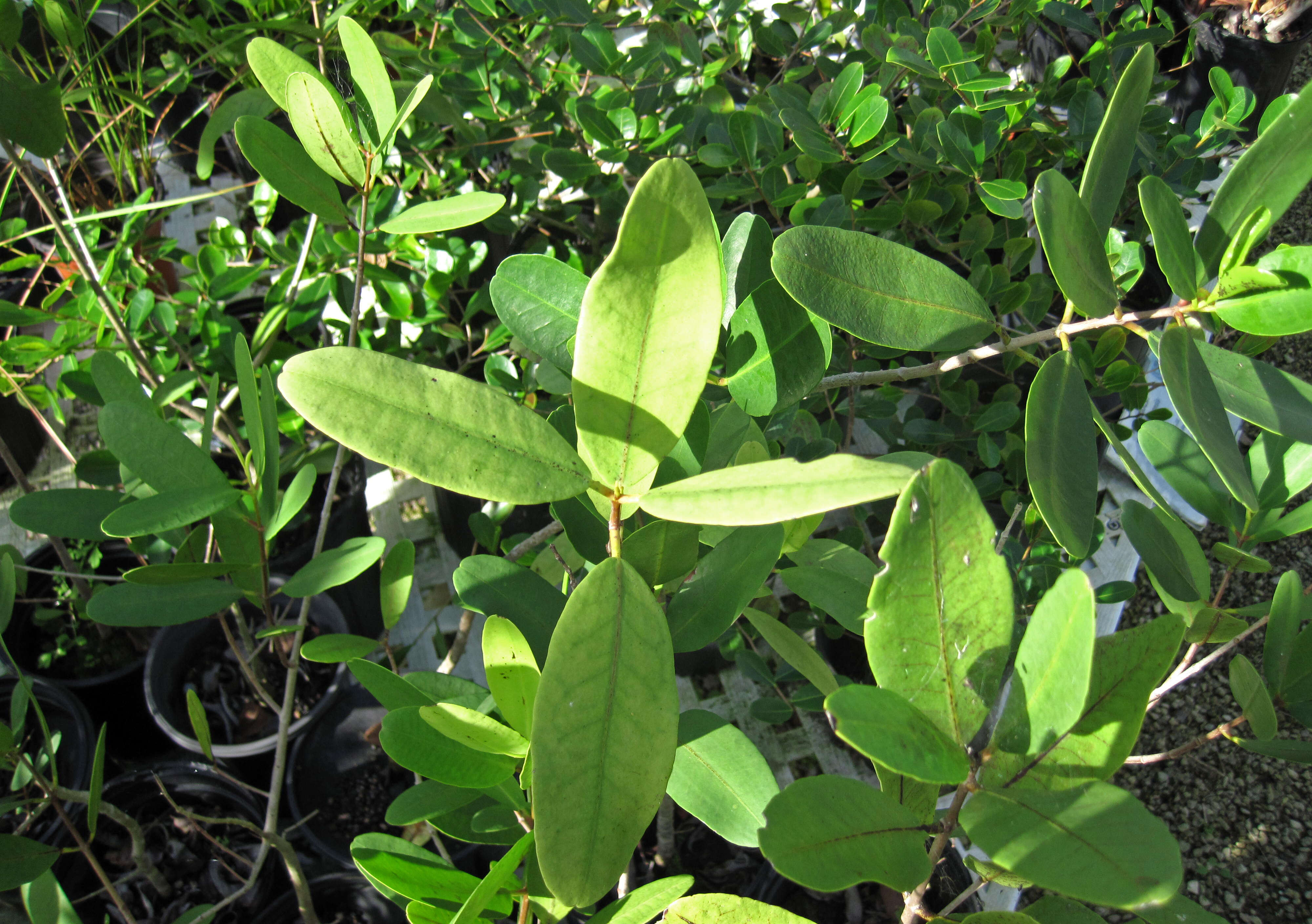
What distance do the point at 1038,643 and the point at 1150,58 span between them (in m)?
0.36

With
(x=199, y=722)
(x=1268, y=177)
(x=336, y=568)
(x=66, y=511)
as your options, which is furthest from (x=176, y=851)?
(x=1268, y=177)

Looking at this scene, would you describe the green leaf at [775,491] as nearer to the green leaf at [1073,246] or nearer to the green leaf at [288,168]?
the green leaf at [1073,246]

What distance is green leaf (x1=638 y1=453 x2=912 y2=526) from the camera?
1.02 feet

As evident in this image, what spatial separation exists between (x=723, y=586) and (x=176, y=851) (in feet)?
3.47

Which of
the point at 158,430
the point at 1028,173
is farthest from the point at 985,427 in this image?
the point at 158,430

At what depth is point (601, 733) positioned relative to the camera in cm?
36

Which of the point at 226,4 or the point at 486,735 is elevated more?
the point at 226,4

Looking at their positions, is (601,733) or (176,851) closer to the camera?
(601,733)

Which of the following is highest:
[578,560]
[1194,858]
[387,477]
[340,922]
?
[578,560]

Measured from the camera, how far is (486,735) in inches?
18.6

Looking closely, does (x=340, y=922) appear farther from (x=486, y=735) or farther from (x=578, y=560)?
(x=486, y=735)

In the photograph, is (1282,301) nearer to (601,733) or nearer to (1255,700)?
(1255,700)

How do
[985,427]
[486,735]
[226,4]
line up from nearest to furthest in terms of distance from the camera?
1. [486,735]
2. [985,427]
3. [226,4]

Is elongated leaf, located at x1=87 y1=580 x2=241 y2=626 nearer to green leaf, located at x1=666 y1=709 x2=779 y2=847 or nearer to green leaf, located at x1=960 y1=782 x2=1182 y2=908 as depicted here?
green leaf, located at x1=666 y1=709 x2=779 y2=847
